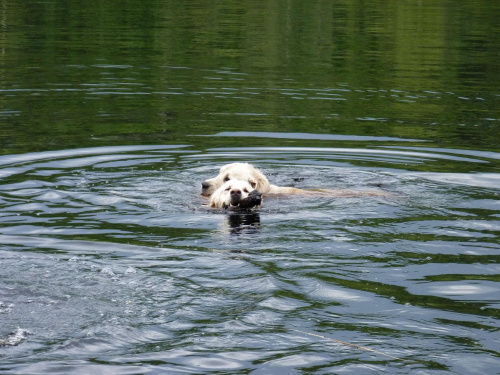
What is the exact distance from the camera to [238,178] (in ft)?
42.6

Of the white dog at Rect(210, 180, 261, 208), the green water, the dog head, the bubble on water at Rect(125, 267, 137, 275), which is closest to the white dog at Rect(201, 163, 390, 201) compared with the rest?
the dog head

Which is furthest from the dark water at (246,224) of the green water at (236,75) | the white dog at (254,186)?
the white dog at (254,186)

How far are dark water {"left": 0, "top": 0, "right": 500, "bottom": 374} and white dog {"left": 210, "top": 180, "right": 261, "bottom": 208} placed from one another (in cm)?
24

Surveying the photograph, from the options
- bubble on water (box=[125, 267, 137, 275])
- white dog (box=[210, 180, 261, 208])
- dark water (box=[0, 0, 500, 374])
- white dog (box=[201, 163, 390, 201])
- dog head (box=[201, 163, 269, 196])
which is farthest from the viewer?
dog head (box=[201, 163, 269, 196])

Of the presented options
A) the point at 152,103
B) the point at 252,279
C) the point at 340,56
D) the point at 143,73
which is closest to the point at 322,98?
the point at 152,103

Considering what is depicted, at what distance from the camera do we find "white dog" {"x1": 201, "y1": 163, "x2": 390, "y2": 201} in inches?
504

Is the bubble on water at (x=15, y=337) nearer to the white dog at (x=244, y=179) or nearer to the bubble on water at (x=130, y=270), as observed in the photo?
the bubble on water at (x=130, y=270)

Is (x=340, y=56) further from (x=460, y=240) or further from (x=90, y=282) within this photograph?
(x=90, y=282)

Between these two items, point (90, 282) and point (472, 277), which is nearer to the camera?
point (90, 282)

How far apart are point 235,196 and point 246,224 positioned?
80 centimetres

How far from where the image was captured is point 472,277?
29.6 ft

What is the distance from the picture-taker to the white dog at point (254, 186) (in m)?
12.8

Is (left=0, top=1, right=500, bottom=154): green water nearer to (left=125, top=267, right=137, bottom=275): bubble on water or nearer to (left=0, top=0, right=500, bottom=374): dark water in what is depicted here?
(left=0, top=0, right=500, bottom=374): dark water

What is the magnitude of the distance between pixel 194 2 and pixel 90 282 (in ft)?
177
